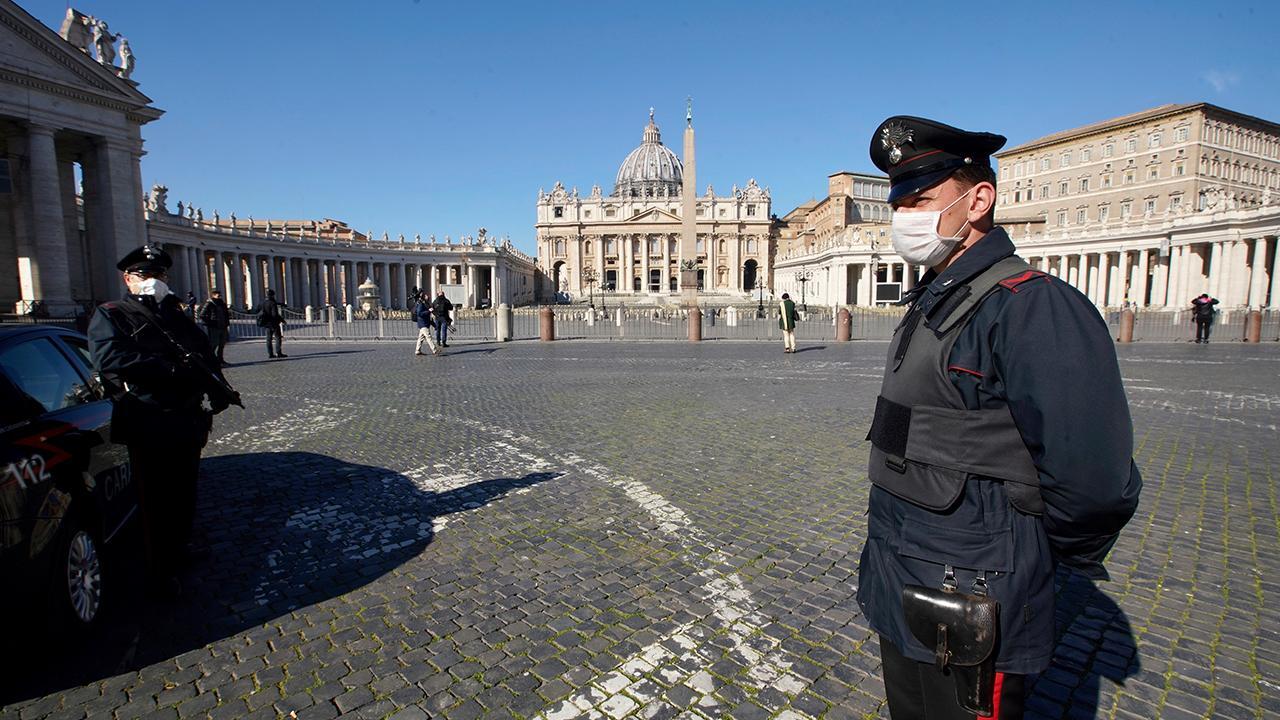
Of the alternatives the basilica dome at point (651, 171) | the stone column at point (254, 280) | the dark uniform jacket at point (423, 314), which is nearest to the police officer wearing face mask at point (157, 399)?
the dark uniform jacket at point (423, 314)

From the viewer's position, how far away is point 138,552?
3.97 m

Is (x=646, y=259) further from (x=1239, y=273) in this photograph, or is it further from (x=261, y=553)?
(x=261, y=553)

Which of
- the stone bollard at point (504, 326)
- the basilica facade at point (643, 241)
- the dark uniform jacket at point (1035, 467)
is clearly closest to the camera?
the dark uniform jacket at point (1035, 467)

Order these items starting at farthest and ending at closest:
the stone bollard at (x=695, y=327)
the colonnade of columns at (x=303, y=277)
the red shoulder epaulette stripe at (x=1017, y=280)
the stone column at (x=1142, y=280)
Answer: the stone column at (x=1142, y=280) → the colonnade of columns at (x=303, y=277) → the stone bollard at (x=695, y=327) → the red shoulder epaulette stripe at (x=1017, y=280)

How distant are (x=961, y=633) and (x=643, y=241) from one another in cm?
9691

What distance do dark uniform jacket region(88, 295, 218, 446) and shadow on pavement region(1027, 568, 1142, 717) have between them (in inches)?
170

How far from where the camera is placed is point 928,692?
5.29 ft

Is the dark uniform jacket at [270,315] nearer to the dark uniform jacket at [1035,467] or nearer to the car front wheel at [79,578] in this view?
the car front wheel at [79,578]

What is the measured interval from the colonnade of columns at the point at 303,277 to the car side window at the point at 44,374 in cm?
3473

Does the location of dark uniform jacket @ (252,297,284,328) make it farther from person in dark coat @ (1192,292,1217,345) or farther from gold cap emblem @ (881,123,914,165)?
Result: person in dark coat @ (1192,292,1217,345)

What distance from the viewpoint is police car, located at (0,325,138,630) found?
252cm

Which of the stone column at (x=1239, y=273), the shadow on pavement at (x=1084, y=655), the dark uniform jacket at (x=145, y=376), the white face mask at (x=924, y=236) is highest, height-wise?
the stone column at (x=1239, y=273)

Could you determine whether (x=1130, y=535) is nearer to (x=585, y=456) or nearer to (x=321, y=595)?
(x=585, y=456)

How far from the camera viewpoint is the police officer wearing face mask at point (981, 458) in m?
1.37
